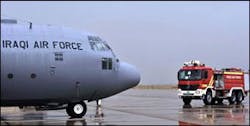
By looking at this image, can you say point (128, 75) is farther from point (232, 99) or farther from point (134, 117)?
point (232, 99)

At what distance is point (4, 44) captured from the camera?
18375mm

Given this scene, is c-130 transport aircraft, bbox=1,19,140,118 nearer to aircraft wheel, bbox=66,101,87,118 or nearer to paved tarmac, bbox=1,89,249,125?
aircraft wheel, bbox=66,101,87,118

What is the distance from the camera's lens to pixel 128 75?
20609mm

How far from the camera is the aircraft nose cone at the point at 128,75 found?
2052cm

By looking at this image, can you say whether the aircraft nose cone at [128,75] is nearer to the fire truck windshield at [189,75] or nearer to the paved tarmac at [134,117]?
the paved tarmac at [134,117]

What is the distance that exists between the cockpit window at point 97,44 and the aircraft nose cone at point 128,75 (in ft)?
3.26

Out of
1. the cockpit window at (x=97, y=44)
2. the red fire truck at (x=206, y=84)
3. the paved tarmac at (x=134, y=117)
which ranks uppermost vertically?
the cockpit window at (x=97, y=44)

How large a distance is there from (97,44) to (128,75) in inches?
70.4

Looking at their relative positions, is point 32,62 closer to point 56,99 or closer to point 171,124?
point 56,99

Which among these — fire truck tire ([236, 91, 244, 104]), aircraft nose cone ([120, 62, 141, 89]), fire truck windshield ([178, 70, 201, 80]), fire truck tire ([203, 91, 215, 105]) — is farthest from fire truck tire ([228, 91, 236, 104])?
aircraft nose cone ([120, 62, 141, 89])

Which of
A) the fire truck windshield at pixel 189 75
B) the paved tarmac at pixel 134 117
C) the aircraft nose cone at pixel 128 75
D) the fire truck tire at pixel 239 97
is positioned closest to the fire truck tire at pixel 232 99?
the fire truck tire at pixel 239 97

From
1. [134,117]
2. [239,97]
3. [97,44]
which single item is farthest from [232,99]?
[97,44]

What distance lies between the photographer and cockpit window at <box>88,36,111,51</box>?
20.4 meters

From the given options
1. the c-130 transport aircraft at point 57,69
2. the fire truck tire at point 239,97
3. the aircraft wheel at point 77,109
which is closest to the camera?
the c-130 transport aircraft at point 57,69
